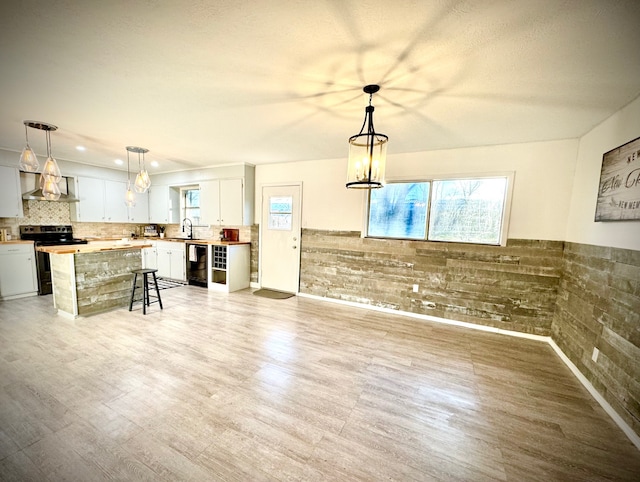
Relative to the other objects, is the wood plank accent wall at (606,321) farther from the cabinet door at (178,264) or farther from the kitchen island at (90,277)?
the cabinet door at (178,264)

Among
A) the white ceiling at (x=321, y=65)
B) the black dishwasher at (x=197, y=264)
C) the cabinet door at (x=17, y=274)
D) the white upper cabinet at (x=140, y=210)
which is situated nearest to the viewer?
the white ceiling at (x=321, y=65)

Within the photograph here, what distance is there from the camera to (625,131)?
2.08 meters

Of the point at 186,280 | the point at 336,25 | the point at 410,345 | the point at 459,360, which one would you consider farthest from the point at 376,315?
the point at 186,280

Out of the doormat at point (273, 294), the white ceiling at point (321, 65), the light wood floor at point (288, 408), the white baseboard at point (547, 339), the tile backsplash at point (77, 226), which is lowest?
the light wood floor at point (288, 408)

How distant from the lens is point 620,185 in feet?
6.75

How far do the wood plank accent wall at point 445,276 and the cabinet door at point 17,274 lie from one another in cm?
459

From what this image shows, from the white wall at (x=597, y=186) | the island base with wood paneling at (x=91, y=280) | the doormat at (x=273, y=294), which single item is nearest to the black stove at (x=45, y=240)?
the island base with wood paneling at (x=91, y=280)

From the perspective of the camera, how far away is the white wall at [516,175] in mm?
2986

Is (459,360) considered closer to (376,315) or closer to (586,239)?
(376,315)

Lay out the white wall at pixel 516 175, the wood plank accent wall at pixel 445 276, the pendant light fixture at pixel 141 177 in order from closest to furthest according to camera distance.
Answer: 1. the white wall at pixel 516 175
2. the wood plank accent wall at pixel 445 276
3. the pendant light fixture at pixel 141 177

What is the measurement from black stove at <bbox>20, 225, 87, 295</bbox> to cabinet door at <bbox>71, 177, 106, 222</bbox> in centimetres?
36

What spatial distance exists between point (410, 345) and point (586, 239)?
2146 millimetres

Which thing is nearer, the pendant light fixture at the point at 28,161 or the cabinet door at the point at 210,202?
the pendant light fixture at the point at 28,161

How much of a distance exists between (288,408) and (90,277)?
3.33 m
